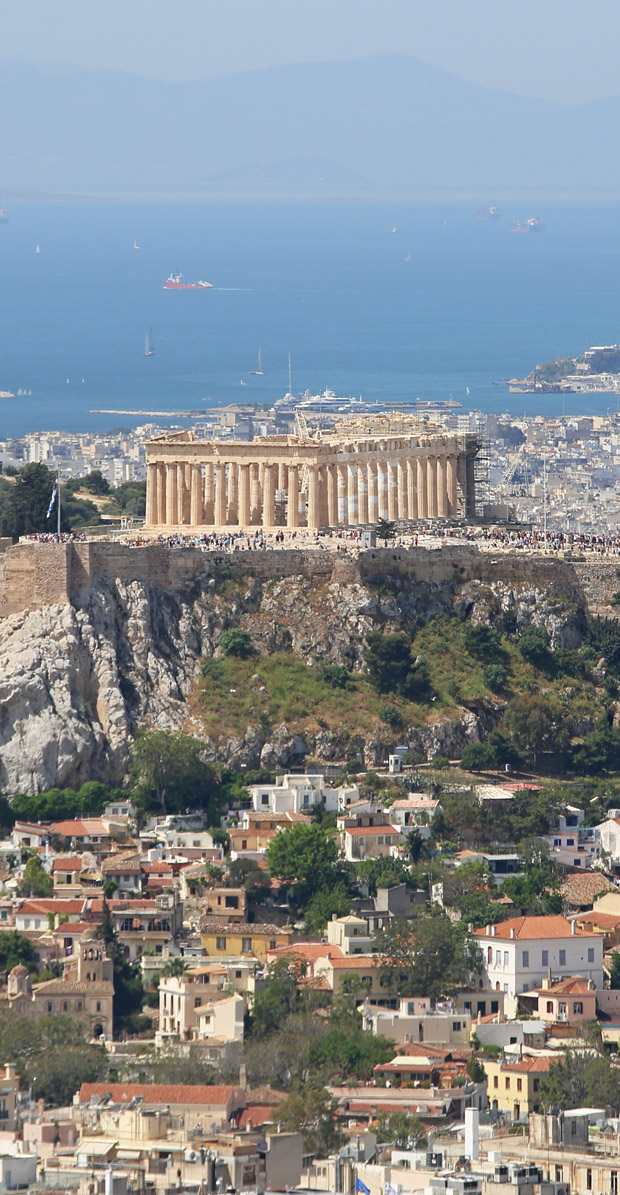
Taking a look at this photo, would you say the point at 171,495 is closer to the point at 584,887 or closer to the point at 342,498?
the point at 342,498

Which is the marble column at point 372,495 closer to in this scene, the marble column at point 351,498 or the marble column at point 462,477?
the marble column at point 351,498

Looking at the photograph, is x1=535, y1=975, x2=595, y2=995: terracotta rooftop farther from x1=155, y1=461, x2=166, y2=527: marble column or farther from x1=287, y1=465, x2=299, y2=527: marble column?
x1=155, y1=461, x2=166, y2=527: marble column

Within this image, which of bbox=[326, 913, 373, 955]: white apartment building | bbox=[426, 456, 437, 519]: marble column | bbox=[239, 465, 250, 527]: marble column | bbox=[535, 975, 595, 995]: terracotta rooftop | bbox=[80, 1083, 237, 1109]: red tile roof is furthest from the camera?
bbox=[426, 456, 437, 519]: marble column

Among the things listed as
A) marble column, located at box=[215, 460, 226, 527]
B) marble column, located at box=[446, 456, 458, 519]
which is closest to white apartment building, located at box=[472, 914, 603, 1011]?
marble column, located at box=[215, 460, 226, 527]

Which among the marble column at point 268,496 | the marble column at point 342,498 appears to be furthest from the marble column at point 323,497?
the marble column at point 268,496

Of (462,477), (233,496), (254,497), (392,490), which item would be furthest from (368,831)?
(462,477)

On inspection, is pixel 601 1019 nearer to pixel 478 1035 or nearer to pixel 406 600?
pixel 478 1035
